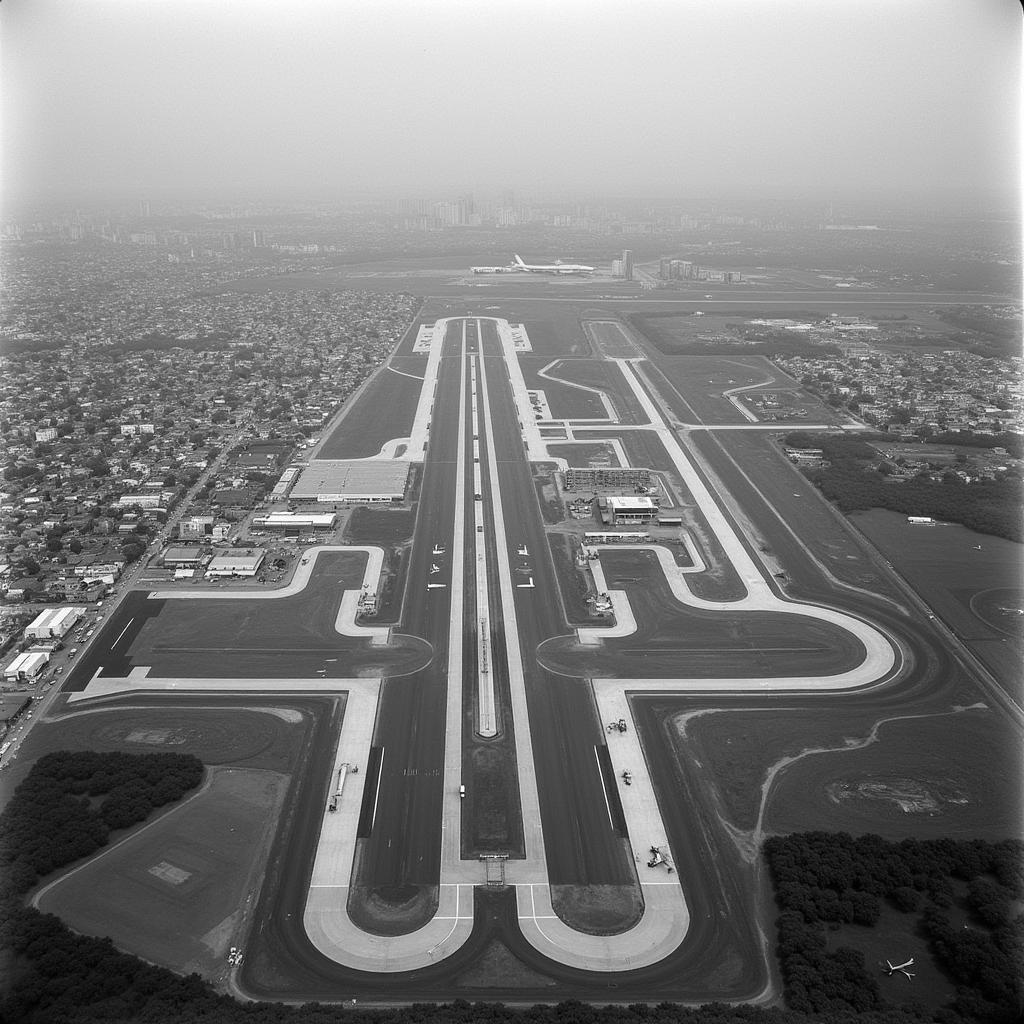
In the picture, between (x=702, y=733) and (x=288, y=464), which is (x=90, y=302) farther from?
(x=702, y=733)

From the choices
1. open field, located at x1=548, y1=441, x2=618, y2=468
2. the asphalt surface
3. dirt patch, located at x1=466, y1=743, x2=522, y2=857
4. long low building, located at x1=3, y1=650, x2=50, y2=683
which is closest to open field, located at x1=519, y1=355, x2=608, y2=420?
open field, located at x1=548, y1=441, x2=618, y2=468

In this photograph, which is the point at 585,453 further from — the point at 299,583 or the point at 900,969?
the point at 900,969

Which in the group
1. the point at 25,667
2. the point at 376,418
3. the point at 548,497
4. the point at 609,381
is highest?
the point at 609,381

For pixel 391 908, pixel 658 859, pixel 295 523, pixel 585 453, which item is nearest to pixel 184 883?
pixel 391 908

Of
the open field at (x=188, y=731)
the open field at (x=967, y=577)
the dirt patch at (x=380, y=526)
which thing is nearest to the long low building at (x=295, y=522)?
the dirt patch at (x=380, y=526)

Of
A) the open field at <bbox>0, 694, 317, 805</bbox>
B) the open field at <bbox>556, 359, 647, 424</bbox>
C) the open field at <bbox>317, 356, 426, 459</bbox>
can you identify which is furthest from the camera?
the open field at <bbox>556, 359, 647, 424</bbox>

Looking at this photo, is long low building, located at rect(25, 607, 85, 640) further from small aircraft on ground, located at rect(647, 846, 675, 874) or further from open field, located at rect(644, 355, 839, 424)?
open field, located at rect(644, 355, 839, 424)

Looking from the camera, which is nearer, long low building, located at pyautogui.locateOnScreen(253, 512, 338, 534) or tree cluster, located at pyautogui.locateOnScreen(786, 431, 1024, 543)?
long low building, located at pyautogui.locateOnScreen(253, 512, 338, 534)

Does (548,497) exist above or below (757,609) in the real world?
above
